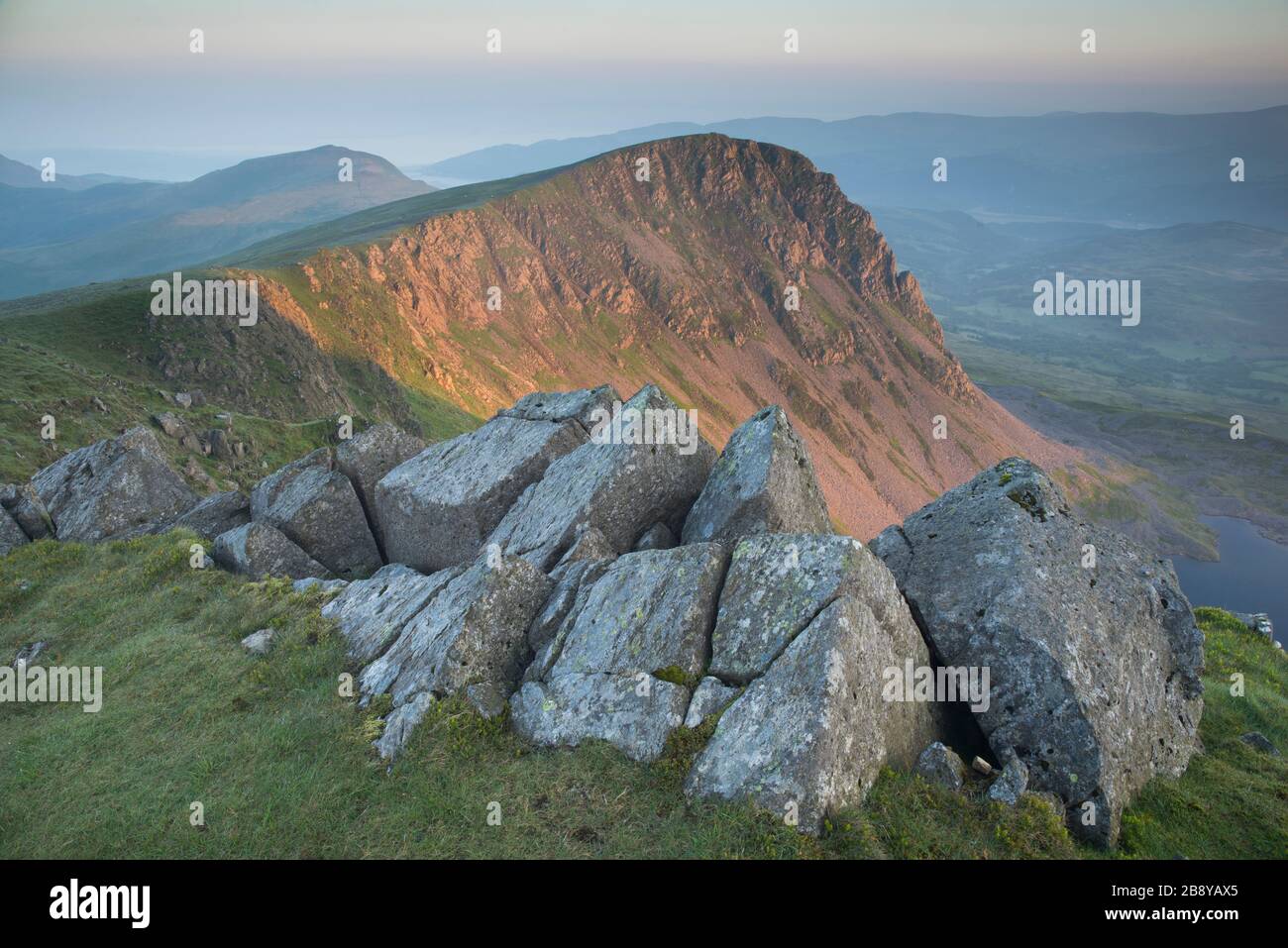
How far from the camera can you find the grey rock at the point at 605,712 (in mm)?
13930

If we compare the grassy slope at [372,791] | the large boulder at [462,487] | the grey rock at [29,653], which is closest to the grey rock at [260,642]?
the grassy slope at [372,791]

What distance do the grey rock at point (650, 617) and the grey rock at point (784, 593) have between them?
0.52m

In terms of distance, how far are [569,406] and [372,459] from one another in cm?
941

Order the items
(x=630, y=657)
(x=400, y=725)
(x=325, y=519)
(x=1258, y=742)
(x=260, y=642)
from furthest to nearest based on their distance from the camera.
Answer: (x=325, y=519) → (x=260, y=642) → (x=1258, y=742) → (x=630, y=657) → (x=400, y=725)

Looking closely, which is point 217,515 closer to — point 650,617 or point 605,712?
point 650,617

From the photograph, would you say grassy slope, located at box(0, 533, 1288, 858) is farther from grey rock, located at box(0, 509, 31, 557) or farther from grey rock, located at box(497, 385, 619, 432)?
grey rock, located at box(0, 509, 31, 557)

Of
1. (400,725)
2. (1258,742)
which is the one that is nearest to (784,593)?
(400,725)

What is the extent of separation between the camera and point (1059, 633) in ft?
49.9

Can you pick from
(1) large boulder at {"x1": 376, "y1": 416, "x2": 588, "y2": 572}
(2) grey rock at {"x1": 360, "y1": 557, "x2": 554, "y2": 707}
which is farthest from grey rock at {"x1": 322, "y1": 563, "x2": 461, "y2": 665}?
(1) large boulder at {"x1": 376, "y1": 416, "x2": 588, "y2": 572}

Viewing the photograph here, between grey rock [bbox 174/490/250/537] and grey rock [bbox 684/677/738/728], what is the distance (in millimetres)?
23926

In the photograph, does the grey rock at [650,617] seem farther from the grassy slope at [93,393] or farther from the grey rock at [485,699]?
the grassy slope at [93,393]

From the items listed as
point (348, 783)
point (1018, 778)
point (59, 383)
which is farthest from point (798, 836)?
point (59, 383)

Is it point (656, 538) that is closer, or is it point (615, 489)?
point (615, 489)
